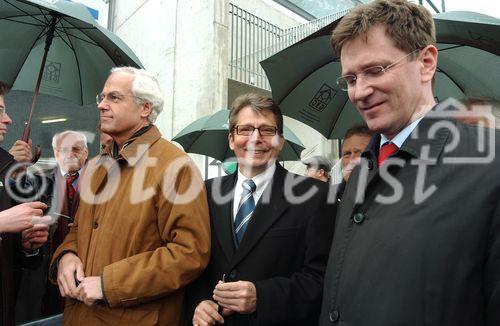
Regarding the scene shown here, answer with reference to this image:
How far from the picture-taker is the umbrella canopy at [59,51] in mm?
3201

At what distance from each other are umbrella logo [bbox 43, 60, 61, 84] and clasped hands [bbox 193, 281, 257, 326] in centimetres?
305

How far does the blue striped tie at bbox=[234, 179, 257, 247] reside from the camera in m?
1.95

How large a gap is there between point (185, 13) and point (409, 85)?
8.30 meters

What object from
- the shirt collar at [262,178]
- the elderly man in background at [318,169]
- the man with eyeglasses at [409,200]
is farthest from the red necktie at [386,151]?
the elderly man in background at [318,169]

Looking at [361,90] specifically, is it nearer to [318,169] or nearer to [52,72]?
[52,72]

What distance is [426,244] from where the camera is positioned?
1.12 meters

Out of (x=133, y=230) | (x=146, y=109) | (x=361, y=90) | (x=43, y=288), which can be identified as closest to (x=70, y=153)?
(x=43, y=288)

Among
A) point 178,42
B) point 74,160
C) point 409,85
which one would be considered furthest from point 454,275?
point 178,42

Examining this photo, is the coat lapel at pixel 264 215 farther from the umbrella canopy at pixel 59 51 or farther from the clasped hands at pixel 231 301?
the umbrella canopy at pixel 59 51

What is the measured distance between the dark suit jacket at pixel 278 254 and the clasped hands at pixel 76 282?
458 mm

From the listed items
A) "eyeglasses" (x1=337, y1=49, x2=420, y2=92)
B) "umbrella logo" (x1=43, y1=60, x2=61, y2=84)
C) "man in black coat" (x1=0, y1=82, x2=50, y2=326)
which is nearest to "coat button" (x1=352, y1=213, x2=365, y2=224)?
"eyeglasses" (x1=337, y1=49, x2=420, y2=92)

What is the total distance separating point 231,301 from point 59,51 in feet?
10.2

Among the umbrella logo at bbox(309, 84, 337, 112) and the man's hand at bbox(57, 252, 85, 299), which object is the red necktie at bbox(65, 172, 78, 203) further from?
the umbrella logo at bbox(309, 84, 337, 112)

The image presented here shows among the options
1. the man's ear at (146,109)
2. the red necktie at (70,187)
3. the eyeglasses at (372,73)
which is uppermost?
the man's ear at (146,109)
